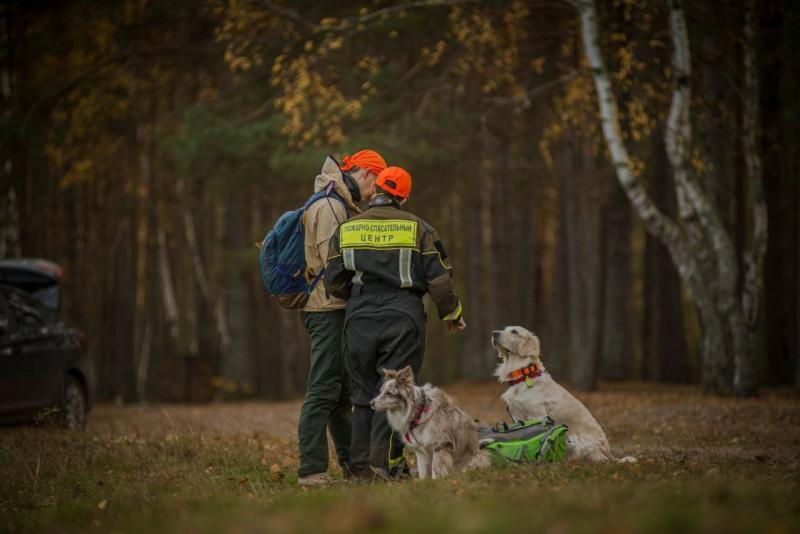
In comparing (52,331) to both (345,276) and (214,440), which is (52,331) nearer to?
(214,440)

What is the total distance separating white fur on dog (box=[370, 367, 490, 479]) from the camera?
25.3 feet

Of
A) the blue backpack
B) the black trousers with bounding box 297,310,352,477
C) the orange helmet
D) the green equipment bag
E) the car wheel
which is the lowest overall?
the car wheel

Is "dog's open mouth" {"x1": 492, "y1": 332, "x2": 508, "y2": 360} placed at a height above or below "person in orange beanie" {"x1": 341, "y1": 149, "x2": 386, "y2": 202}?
below

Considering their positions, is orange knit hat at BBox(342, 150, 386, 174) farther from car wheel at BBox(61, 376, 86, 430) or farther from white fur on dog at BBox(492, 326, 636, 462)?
car wheel at BBox(61, 376, 86, 430)

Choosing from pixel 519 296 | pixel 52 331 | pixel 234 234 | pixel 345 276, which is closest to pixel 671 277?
pixel 519 296

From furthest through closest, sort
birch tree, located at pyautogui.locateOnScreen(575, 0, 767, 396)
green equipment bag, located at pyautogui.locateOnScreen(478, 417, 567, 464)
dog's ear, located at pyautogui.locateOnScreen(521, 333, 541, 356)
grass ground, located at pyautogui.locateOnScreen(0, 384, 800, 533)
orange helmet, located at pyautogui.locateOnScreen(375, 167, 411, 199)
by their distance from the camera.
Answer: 1. birch tree, located at pyautogui.locateOnScreen(575, 0, 767, 396)
2. dog's ear, located at pyautogui.locateOnScreen(521, 333, 541, 356)
3. green equipment bag, located at pyautogui.locateOnScreen(478, 417, 567, 464)
4. orange helmet, located at pyautogui.locateOnScreen(375, 167, 411, 199)
5. grass ground, located at pyautogui.locateOnScreen(0, 384, 800, 533)

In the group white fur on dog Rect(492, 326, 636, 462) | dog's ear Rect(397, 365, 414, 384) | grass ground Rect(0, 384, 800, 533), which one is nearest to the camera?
grass ground Rect(0, 384, 800, 533)

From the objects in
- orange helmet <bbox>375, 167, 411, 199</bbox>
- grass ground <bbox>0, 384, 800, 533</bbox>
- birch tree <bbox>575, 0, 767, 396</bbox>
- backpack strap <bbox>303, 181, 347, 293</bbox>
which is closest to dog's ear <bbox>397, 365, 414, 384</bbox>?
grass ground <bbox>0, 384, 800, 533</bbox>

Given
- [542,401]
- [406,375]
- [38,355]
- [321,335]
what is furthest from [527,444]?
[38,355]

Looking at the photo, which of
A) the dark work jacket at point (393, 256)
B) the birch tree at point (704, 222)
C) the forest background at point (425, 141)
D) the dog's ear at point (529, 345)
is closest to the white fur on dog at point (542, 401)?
the dog's ear at point (529, 345)

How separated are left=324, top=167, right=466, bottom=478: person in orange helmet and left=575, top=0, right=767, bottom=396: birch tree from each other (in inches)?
350

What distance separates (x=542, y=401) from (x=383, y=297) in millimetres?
1922

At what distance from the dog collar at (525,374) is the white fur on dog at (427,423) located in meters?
1.11

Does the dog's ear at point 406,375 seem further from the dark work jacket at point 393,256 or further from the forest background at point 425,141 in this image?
the forest background at point 425,141
